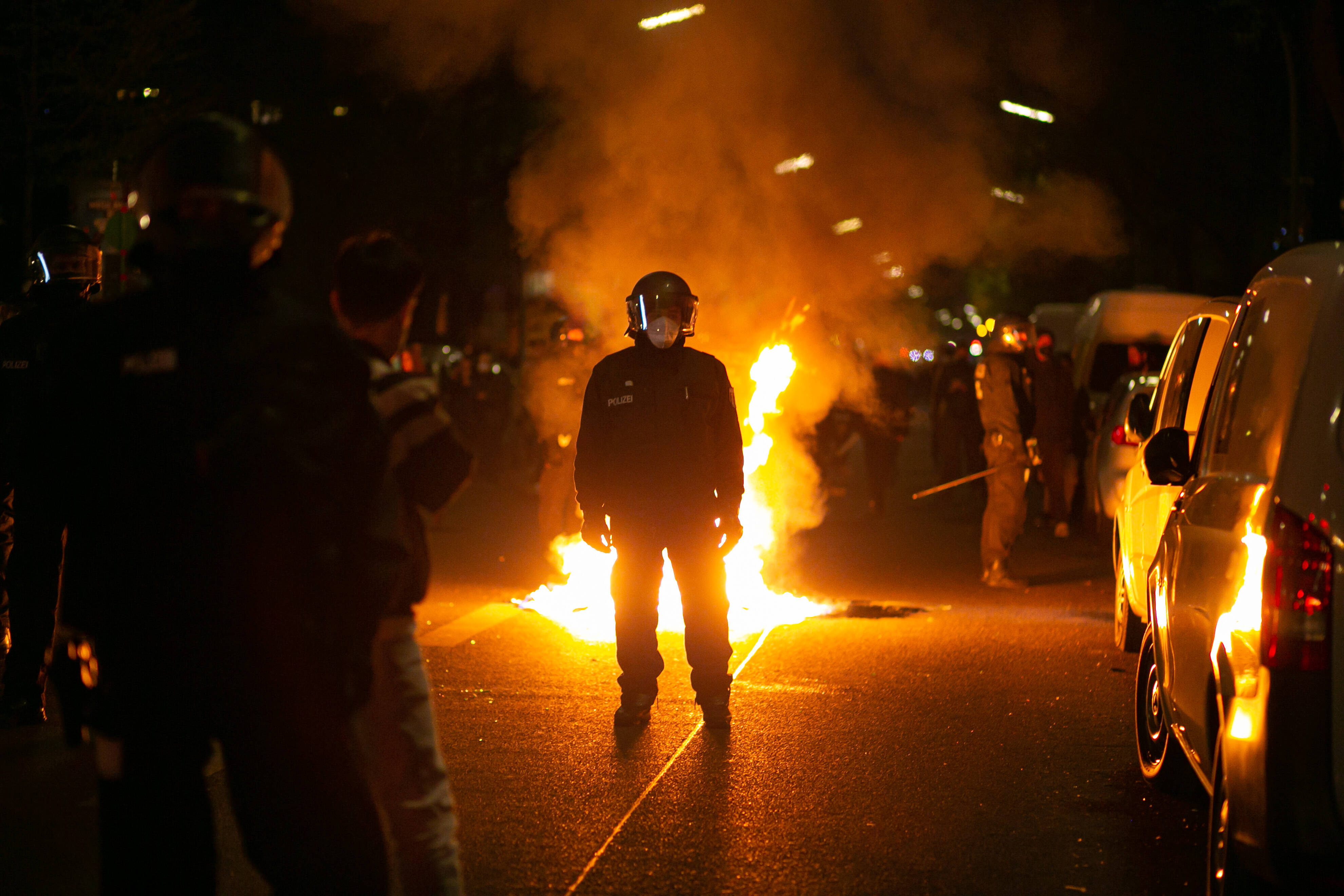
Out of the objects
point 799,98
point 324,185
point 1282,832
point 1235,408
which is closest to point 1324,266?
point 1235,408

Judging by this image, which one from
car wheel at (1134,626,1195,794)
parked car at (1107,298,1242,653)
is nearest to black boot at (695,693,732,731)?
car wheel at (1134,626,1195,794)

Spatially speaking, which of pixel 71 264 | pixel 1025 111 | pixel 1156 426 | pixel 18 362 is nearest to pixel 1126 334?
pixel 1025 111

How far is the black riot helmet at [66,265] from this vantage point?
5934 millimetres

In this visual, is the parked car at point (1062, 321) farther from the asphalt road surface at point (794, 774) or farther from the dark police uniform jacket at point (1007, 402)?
the asphalt road surface at point (794, 774)

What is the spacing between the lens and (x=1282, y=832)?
3.13 m

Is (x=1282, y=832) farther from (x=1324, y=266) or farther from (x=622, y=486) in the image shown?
(x=622, y=486)

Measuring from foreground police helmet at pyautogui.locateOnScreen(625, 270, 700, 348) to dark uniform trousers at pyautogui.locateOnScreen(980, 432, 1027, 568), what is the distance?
15.5 feet

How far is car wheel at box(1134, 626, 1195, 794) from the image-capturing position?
198 inches

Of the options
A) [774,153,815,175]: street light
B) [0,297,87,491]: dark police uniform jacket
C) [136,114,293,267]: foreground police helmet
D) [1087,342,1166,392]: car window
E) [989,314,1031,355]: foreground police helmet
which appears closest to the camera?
[136,114,293,267]: foreground police helmet

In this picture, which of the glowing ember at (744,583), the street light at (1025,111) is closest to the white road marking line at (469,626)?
the glowing ember at (744,583)

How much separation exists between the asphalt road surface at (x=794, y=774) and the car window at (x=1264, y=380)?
1303 mm

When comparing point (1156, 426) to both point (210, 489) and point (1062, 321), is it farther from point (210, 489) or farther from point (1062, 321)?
point (1062, 321)

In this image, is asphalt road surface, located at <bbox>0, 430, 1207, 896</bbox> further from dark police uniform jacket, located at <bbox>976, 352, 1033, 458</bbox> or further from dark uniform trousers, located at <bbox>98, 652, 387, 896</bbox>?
dark police uniform jacket, located at <bbox>976, 352, 1033, 458</bbox>

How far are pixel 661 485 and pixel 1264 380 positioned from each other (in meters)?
2.77
